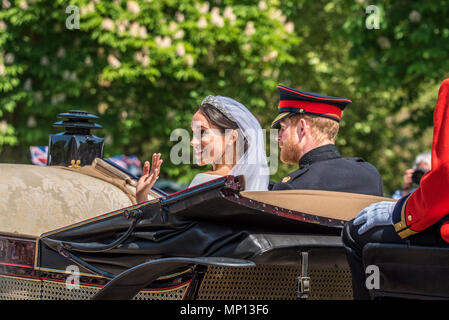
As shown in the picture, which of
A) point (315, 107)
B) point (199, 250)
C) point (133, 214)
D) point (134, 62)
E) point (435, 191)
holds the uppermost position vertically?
point (134, 62)

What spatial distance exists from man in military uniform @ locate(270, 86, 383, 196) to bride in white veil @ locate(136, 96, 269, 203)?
0.14 metres

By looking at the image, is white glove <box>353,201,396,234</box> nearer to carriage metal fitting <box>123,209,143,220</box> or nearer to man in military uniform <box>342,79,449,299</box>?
man in military uniform <box>342,79,449,299</box>

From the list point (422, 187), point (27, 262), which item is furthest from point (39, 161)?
point (422, 187)

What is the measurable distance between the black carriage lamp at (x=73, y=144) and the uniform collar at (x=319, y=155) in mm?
1403

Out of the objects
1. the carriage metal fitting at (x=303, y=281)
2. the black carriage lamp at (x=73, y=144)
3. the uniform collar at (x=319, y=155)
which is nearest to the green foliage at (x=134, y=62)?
the black carriage lamp at (x=73, y=144)

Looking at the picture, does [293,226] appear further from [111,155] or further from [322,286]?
[111,155]

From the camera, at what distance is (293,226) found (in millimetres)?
2301

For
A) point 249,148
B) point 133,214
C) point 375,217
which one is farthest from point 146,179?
point 375,217

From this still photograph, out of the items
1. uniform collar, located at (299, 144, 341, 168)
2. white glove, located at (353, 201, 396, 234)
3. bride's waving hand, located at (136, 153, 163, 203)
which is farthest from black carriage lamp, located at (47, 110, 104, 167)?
white glove, located at (353, 201, 396, 234)

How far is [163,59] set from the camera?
9.48m

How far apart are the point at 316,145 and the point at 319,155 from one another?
63mm

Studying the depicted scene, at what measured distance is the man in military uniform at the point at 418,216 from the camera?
6.03 feet

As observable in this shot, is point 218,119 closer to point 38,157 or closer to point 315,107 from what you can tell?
point 315,107

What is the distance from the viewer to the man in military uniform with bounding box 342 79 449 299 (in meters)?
1.84
